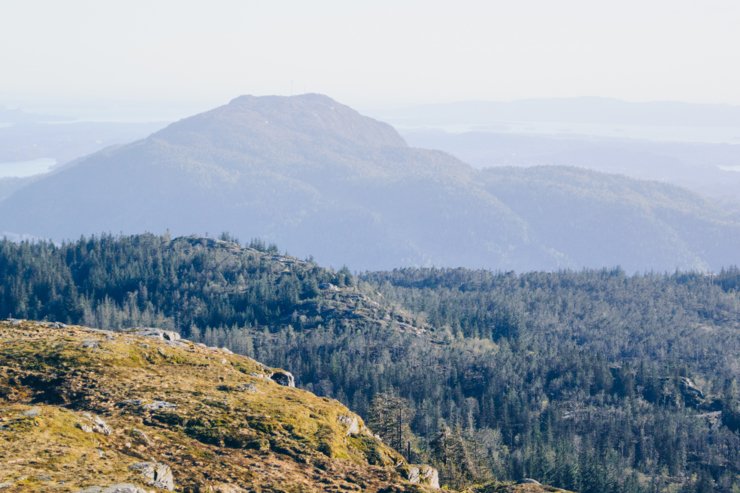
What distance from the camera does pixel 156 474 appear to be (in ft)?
185

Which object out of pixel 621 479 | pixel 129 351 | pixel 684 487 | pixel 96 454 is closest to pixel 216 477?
pixel 96 454

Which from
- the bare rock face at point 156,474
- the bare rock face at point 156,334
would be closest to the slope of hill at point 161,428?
the bare rock face at point 156,474

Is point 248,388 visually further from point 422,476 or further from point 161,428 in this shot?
point 422,476

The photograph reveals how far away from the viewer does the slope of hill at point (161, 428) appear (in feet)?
186

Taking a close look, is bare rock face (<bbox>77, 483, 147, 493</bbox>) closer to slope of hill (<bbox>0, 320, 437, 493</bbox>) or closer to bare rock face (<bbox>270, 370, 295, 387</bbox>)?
slope of hill (<bbox>0, 320, 437, 493</bbox>)

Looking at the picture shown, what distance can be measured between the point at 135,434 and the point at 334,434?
19640 millimetres

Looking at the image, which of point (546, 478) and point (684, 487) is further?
point (684, 487)

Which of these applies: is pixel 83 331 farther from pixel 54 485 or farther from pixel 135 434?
pixel 54 485

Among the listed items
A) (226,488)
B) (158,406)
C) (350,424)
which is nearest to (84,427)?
(158,406)

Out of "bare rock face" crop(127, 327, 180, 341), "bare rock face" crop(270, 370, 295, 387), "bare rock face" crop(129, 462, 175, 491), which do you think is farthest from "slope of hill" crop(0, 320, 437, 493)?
"bare rock face" crop(127, 327, 180, 341)

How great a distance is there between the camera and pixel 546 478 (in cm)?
15562

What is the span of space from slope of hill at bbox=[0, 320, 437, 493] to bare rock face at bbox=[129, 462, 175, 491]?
0.27 ft

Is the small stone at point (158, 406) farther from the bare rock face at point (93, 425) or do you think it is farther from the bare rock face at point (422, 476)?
the bare rock face at point (422, 476)

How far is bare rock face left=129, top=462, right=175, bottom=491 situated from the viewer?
55678 mm
